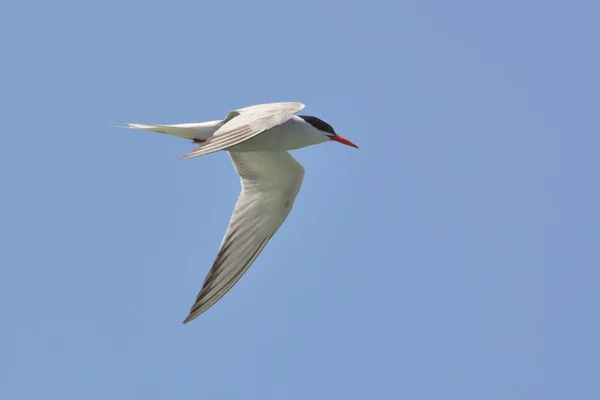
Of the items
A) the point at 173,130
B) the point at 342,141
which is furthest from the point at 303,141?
the point at 173,130

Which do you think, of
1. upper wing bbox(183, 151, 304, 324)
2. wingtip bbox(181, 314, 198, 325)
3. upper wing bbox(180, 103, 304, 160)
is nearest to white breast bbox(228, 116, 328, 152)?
upper wing bbox(180, 103, 304, 160)

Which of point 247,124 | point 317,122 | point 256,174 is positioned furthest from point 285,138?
point 247,124

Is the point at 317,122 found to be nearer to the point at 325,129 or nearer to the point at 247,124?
the point at 325,129

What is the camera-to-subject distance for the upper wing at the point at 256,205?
14156 millimetres

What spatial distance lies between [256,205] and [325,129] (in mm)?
1567

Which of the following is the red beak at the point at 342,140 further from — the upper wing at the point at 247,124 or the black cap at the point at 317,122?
the upper wing at the point at 247,124

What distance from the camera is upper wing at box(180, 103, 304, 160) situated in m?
11.3

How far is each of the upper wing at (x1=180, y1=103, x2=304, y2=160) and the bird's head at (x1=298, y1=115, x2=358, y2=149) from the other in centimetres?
102

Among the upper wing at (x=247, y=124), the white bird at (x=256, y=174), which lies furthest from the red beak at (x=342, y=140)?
the upper wing at (x=247, y=124)

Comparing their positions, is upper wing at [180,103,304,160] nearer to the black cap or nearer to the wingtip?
the black cap

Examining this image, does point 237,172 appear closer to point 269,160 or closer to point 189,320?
point 269,160

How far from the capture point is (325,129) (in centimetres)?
1390

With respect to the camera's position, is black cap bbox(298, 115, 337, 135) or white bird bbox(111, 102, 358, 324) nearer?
white bird bbox(111, 102, 358, 324)

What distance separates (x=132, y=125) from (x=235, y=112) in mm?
1310
